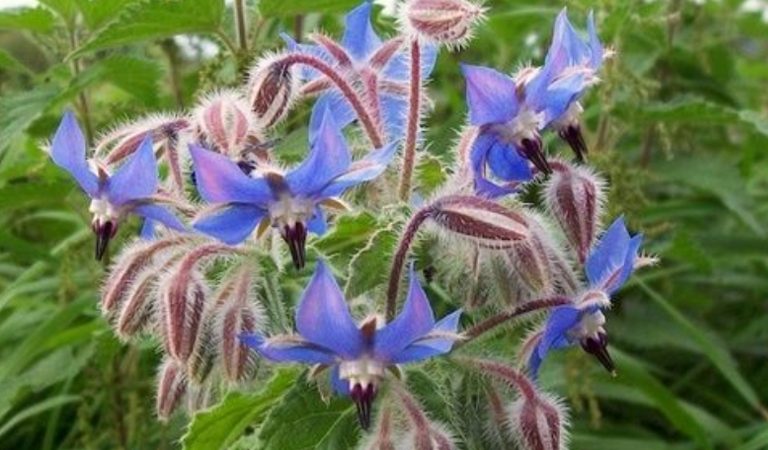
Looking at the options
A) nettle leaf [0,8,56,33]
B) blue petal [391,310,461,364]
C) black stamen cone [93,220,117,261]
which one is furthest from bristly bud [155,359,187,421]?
nettle leaf [0,8,56,33]

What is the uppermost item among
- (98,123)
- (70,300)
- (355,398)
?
Result: (98,123)

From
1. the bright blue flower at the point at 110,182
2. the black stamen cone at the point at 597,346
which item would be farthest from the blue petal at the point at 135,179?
the black stamen cone at the point at 597,346

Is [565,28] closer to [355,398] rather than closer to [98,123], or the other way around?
[355,398]

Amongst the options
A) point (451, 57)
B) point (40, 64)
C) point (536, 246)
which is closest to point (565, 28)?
point (536, 246)

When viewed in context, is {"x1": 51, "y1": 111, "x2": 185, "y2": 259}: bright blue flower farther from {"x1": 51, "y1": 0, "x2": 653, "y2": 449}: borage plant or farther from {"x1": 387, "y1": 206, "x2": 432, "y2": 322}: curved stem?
{"x1": 387, "y1": 206, "x2": 432, "y2": 322}: curved stem

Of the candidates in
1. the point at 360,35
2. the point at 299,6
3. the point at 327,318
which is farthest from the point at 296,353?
the point at 299,6

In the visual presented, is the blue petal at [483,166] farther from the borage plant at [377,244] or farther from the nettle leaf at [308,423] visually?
the nettle leaf at [308,423]
